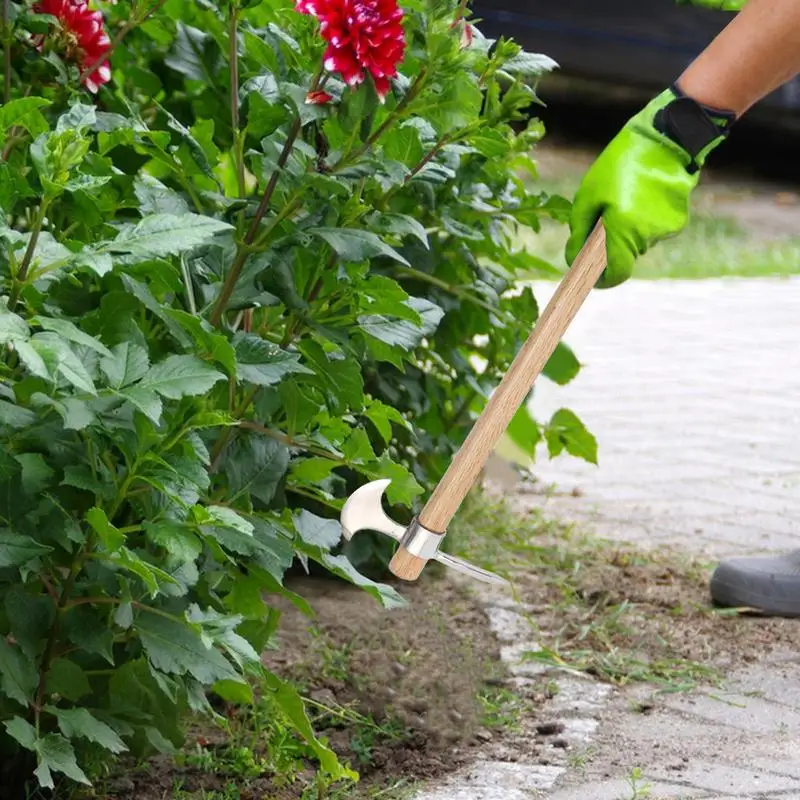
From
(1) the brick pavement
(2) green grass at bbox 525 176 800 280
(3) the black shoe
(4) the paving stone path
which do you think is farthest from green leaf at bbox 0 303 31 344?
(2) green grass at bbox 525 176 800 280

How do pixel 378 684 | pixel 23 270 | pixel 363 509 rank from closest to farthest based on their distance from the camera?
pixel 23 270
pixel 363 509
pixel 378 684

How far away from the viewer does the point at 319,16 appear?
6.34 ft

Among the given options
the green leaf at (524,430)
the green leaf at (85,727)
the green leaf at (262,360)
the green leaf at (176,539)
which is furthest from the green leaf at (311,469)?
the green leaf at (524,430)

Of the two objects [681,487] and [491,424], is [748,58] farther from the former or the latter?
[681,487]

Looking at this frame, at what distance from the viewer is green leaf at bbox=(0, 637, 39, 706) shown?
78.4 inches

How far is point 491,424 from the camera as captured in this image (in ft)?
7.79

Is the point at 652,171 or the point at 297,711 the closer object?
the point at 297,711

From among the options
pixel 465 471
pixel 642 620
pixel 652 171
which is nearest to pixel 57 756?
pixel 465 471

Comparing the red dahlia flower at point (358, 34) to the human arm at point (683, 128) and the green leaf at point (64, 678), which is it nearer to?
the human arm at point (683, 128)

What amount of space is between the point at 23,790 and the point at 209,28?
1.30 metres

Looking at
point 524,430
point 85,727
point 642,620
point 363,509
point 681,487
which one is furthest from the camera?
point 681,487

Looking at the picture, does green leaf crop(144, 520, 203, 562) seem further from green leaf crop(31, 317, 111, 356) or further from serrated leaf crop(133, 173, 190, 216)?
serrated leaf crop(133, 173, 190, 216)

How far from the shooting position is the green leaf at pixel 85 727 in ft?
6.65

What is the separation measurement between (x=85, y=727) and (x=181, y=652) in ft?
0.54
